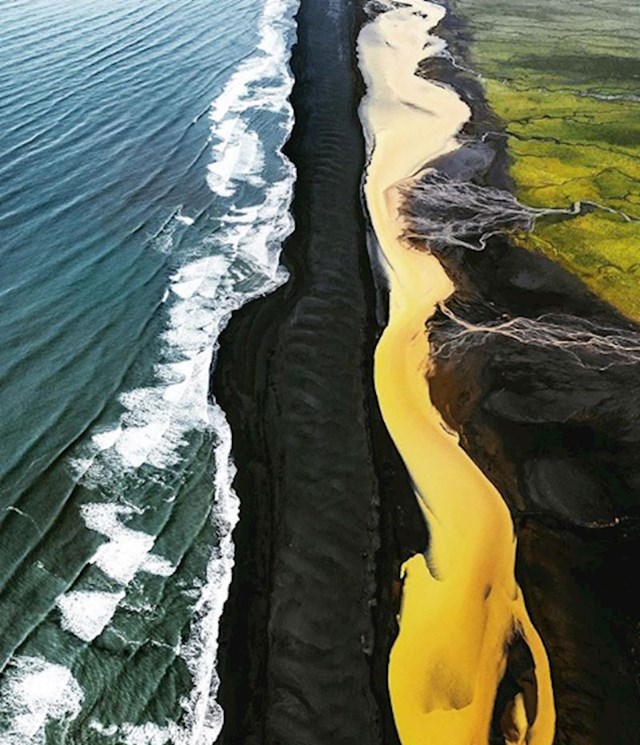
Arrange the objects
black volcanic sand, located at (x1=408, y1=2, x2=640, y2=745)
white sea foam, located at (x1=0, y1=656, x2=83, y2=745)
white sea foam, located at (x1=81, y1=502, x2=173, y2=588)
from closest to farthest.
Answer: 1. white sea foam, located at (x1=0, y1=656, x2=83, y2=745)
2. black volcanic sand, located at (x1=408, y1=2, x2=640, y2=745)
3. white sea foam, located at (x1=81, y1=502, x2=173, y2=588)

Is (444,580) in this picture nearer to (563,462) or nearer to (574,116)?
(563,462)

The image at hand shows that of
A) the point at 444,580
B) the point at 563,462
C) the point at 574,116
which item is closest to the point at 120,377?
the point at 444,580

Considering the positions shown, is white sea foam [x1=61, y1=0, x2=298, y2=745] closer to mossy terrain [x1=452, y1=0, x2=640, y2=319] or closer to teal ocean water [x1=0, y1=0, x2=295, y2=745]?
teal ocean water [x1=0, y1=0, x2=295, y2=745]

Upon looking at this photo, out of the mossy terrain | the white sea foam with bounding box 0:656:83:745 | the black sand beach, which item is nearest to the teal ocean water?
the white sea foam with bounding box 0:656:83:745

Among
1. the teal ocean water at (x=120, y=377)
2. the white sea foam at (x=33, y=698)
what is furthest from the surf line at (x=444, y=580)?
the white sea foam at (x=33, y=698)

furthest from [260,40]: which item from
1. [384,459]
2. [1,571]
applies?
[1,571]

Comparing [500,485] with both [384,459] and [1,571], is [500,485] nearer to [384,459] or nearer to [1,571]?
[384,459]
